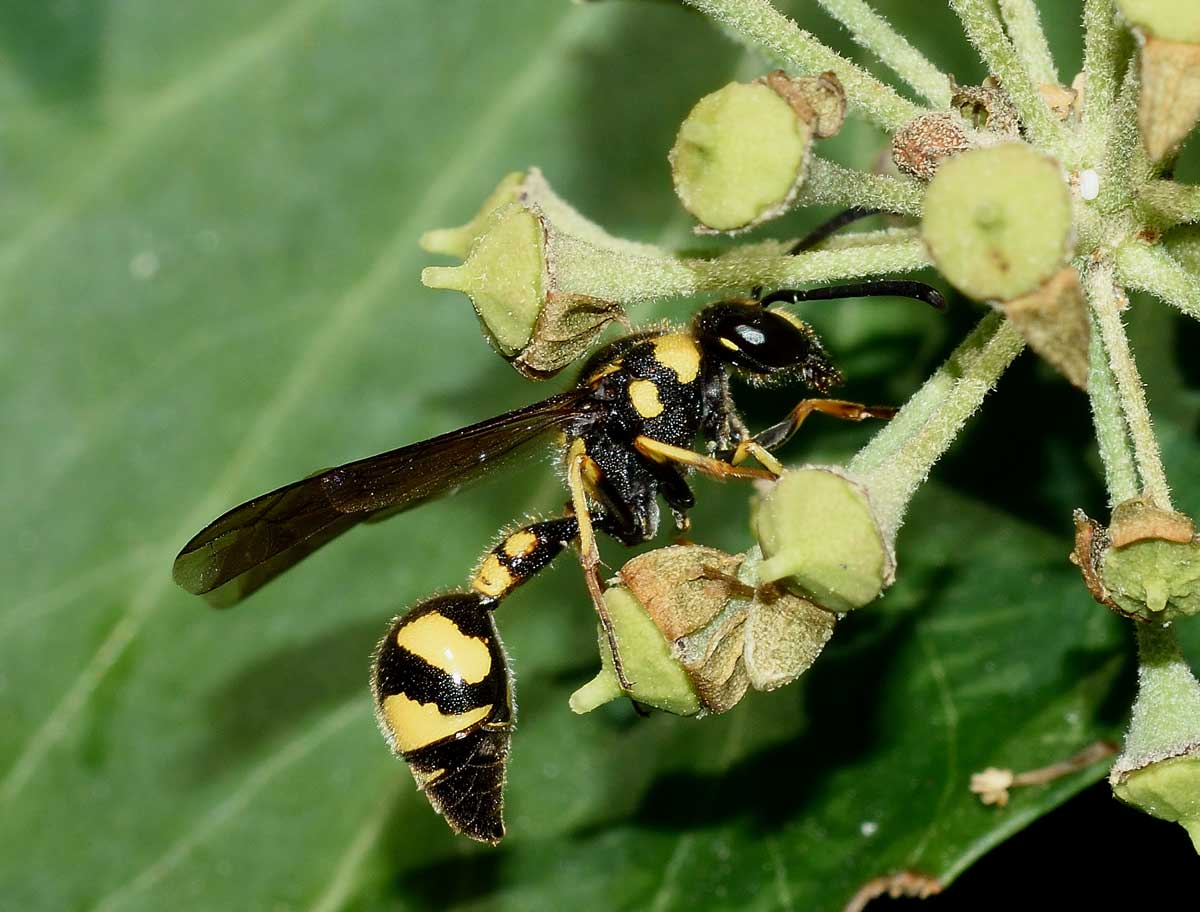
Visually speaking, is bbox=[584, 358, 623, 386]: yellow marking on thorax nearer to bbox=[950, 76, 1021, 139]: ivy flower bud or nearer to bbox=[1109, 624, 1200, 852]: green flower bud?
bbox=[950, 76, 1021, 139]: ivy flower bud

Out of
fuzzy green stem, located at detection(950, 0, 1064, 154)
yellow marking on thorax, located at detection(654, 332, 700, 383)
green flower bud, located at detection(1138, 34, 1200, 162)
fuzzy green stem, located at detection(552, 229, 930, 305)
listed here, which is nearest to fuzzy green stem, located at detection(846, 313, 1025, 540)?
fuzzy green stem, located at detection(552, 229, 930, 305)

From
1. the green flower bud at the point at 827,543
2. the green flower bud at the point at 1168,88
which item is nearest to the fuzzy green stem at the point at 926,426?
the green flower bud at the point at 827,543

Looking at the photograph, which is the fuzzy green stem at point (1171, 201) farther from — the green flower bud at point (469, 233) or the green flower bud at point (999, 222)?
the green flower bud at point (469, 233)

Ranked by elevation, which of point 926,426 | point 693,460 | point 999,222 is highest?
point 999,222

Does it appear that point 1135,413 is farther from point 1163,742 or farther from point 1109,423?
point 1163,742

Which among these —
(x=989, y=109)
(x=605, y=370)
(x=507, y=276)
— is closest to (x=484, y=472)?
(x=605, y=370)

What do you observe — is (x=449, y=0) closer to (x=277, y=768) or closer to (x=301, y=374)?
(x=301, y=374)
